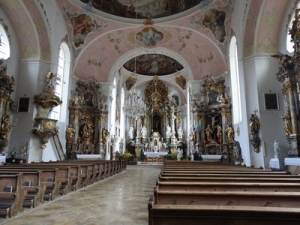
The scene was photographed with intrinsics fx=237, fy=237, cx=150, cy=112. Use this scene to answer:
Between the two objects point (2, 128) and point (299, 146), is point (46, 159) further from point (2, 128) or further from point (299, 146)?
point (299, 146)

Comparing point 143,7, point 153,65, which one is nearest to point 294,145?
point 143,7

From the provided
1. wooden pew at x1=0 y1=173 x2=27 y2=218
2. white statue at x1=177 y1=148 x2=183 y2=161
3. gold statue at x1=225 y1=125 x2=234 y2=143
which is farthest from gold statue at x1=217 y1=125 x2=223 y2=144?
wooden pew at x1=0 y1=173 x2=27 y2=218

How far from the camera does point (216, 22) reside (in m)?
14.8

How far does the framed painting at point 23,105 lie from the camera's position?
11.5 meters

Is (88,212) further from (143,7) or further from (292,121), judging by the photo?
(143,7)

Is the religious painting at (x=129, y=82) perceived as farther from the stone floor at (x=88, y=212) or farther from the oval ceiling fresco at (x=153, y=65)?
the stone floor at (x=88, y=212)

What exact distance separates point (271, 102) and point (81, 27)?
12.1 metres

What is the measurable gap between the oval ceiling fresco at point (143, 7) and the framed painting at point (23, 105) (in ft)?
25.0

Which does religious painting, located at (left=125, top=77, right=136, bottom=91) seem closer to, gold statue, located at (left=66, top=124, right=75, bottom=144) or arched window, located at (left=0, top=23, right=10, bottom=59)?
gold statue, located at (left=66, top=124, right=75, bottom=144)

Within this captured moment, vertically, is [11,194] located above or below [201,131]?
below

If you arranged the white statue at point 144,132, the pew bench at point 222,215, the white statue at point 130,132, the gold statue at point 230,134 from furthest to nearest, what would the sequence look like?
the white statue at point 130,132 < the white statue at point 144,132 < the gold statue at point 230,134 < the pew bench at point 222,215

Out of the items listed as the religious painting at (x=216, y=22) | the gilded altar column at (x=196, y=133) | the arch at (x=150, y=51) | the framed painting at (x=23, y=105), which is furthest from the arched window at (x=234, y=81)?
the framed painting at (x=23, y=105)

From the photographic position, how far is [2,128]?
9.98 meters

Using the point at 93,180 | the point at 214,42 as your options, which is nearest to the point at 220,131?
the point at 214,42
